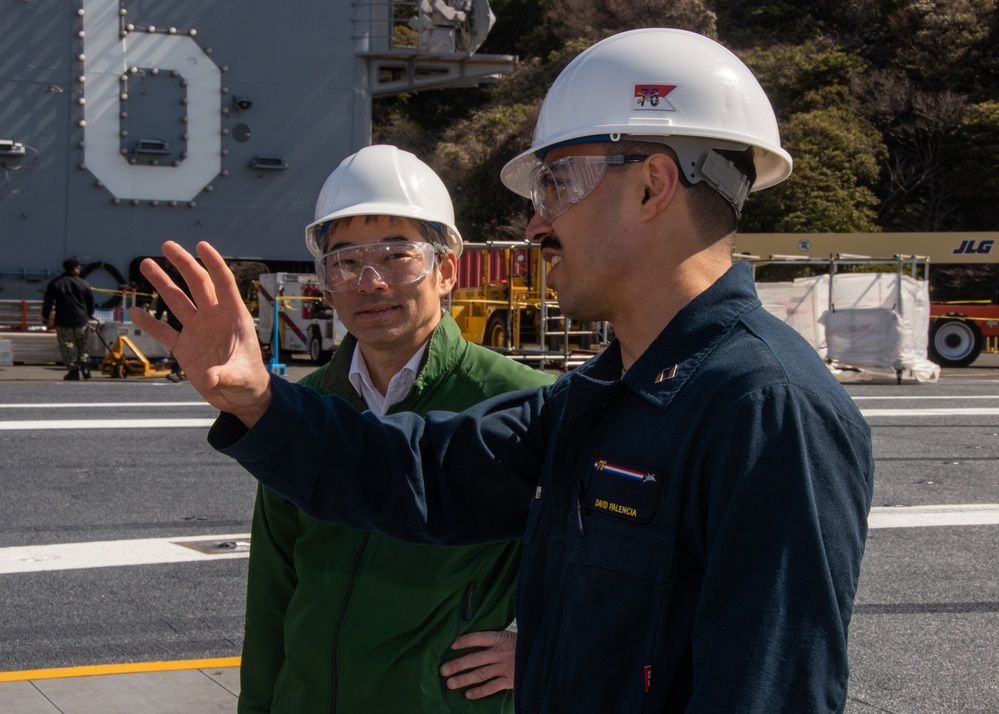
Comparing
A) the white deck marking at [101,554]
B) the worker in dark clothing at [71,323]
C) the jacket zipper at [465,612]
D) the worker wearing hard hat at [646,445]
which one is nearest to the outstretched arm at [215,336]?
the worker wearing hard hat at [646,445]

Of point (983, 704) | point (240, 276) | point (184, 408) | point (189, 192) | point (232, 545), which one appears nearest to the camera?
point (983, 704)

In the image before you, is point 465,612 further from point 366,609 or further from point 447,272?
point 447,272

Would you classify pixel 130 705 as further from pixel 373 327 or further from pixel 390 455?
pixel 390 455

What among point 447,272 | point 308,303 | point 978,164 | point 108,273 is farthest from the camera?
point 978,164

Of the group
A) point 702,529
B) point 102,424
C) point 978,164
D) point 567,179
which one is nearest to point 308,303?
point 102,424

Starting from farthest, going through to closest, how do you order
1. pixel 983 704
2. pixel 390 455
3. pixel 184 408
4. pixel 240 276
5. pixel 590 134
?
pixel 240 276 → pixel 184 408 → pixel 983 704 → pixel 390 455 → pixel 590 134

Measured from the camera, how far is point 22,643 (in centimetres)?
545

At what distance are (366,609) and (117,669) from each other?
2816mm

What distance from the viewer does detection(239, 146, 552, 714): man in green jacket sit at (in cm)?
264

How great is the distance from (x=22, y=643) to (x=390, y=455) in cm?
388

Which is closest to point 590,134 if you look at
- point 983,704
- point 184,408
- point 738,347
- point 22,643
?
point 738,347

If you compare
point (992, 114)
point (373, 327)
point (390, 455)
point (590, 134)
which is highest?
point (992, 114)

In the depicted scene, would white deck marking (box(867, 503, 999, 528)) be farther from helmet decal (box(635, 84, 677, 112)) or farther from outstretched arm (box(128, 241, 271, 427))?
outstretched arm (box(128, 241, 271, 427))

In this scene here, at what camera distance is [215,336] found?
208 centimetres
